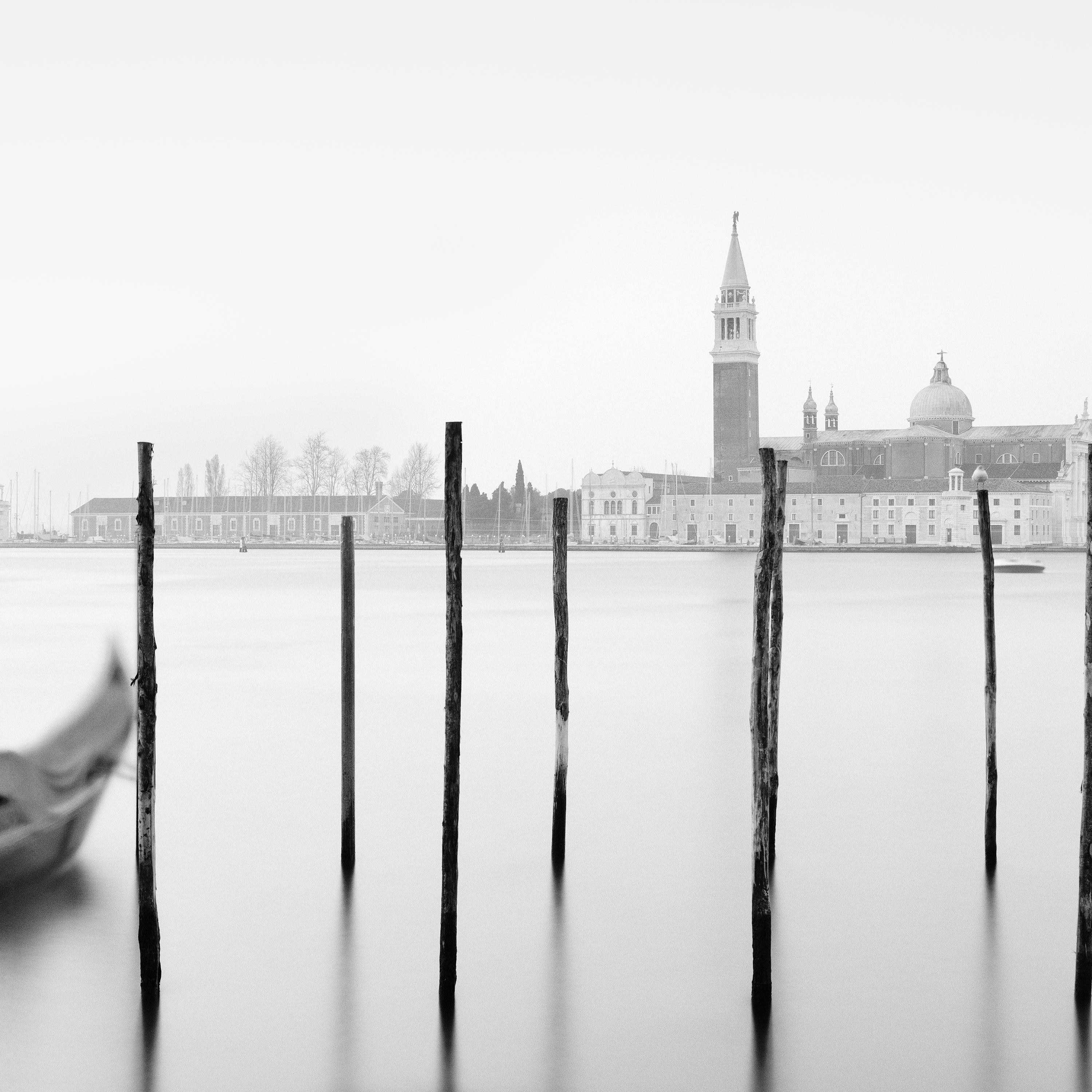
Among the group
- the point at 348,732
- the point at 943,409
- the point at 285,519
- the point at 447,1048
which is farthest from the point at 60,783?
the point at 285,519

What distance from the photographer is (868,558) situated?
2763 inches

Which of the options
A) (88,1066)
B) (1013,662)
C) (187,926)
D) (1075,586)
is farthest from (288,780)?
(1075,586)

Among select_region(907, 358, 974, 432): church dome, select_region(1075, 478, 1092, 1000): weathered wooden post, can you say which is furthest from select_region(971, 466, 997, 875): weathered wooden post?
select_region(907, 358, 974, 432): church dome

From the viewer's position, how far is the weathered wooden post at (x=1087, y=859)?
14.4ft

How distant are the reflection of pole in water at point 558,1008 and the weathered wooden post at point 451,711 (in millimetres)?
350

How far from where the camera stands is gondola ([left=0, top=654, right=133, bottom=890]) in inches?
215

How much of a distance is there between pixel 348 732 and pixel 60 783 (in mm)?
1260

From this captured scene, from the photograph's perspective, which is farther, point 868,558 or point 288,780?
point 868,558

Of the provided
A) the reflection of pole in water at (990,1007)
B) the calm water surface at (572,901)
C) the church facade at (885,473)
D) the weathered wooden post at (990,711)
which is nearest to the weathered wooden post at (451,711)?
the calm water surface at (572,901)

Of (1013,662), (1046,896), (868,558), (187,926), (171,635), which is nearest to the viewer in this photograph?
(187,926)

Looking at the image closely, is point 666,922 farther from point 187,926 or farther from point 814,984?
point 187,926

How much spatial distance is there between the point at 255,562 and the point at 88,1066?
5652 centimetres

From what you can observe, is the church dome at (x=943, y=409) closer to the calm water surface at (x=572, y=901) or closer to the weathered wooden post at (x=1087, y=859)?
the calm water surface at (x=572, y=901)

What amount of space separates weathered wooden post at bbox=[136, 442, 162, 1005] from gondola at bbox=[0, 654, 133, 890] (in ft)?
3.40
